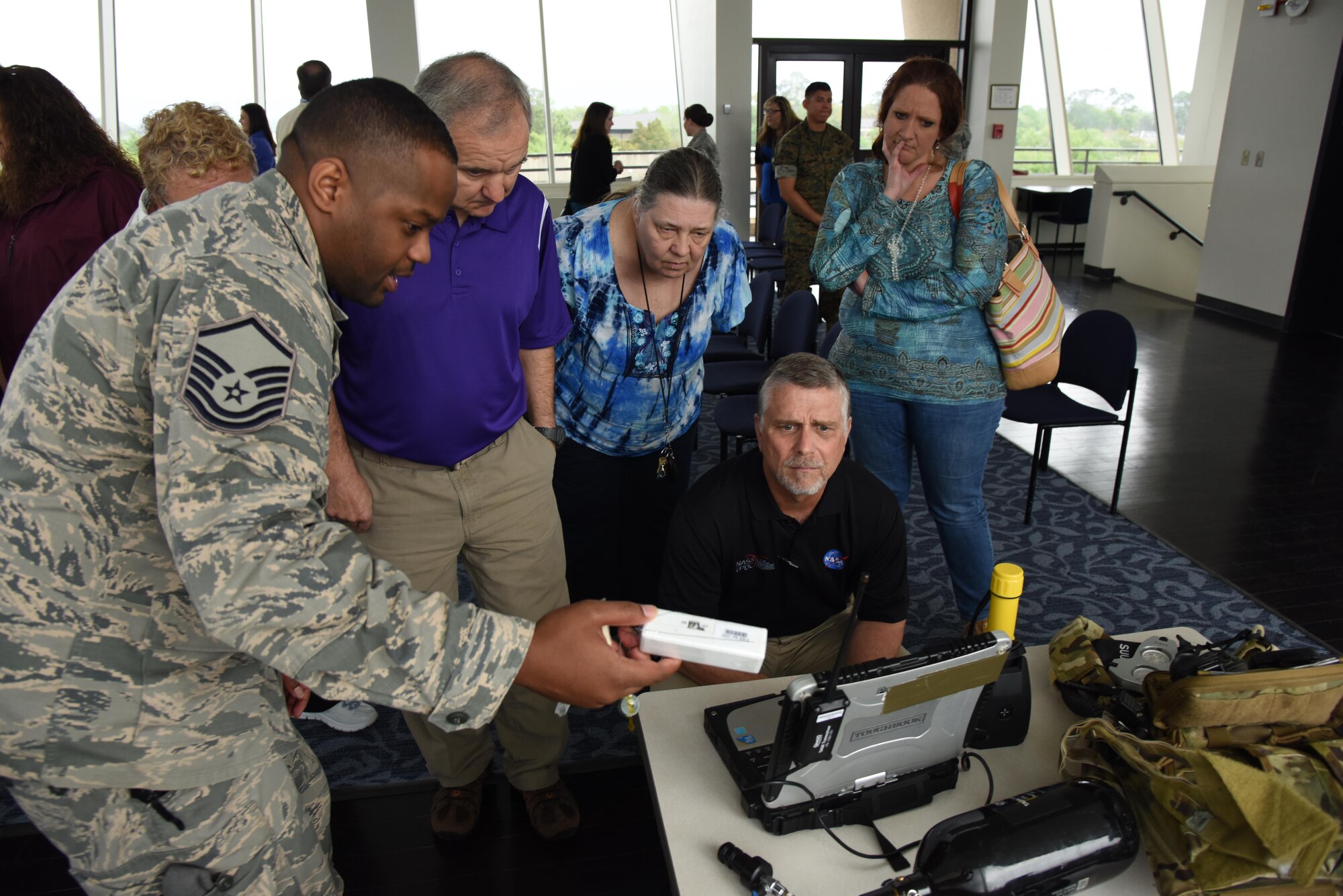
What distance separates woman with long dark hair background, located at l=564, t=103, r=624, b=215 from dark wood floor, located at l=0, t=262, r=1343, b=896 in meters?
3.83

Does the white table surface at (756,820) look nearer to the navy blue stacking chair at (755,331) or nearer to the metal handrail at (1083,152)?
the navy blue stacking chair at (755,331)

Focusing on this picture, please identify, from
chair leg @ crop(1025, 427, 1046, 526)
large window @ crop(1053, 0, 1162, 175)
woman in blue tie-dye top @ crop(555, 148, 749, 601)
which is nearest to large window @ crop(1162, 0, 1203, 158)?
large window @ crop(1053, 0, 1162, 175)

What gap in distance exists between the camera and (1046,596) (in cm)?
312

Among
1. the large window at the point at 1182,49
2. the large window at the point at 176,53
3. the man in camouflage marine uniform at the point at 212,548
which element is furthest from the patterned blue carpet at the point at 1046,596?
the large window at the point at 1182,49

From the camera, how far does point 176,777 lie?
1.01 m

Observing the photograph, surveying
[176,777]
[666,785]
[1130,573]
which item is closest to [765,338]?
[1130,573]

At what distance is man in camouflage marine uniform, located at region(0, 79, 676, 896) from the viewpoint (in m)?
0.81

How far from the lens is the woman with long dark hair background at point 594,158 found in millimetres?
6992

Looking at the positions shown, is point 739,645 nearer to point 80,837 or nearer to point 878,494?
point 80,837

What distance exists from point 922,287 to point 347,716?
197cm

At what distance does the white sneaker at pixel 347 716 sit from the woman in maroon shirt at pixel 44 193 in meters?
1.26

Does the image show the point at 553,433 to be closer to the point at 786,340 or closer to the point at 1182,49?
the point at 786,340

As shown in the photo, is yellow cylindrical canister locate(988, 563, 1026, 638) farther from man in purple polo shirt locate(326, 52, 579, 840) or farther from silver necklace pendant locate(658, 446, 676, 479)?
silver necklace pendant locate(658, 446, 676, 479)

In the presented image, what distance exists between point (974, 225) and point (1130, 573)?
1.74m
